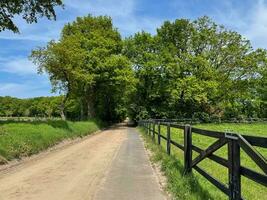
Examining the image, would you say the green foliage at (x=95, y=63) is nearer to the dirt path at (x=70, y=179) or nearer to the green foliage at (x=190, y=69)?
the green foliage at (x=190, y=69)

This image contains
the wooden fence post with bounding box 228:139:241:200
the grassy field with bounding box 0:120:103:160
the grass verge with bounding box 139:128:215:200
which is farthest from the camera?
the grassy field with bounding box 0:120:103:160

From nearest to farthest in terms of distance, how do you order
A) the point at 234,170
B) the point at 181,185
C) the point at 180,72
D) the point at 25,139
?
the point at 234,170 < the point at 181,185 < the point at 25,139 < the point at 180,72

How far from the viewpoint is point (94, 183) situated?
10797 millimetres

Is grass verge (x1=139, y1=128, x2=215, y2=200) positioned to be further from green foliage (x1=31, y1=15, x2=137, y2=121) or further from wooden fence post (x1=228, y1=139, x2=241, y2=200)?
green foliage (x1=31, y1=15, x2=137, y2=121)

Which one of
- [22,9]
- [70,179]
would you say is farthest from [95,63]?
[70,179]

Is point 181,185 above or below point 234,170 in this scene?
below

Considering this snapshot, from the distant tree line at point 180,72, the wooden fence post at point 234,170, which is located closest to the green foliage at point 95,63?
the distant tree line at point 180,72

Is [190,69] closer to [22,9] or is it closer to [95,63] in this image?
[95,63]

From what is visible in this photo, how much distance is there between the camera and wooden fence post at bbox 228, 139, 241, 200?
6.26m

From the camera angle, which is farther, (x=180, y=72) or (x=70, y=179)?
(x=180, y=72)

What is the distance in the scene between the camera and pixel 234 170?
21.0ft

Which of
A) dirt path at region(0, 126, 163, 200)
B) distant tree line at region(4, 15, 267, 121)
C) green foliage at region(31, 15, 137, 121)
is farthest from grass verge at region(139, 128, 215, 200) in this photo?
distant tree line at region(4, 15, 267, 121)

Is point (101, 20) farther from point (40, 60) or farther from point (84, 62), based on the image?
point (40, 60)

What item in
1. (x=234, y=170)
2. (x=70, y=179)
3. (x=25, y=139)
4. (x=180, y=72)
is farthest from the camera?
(x=180, y=72)
